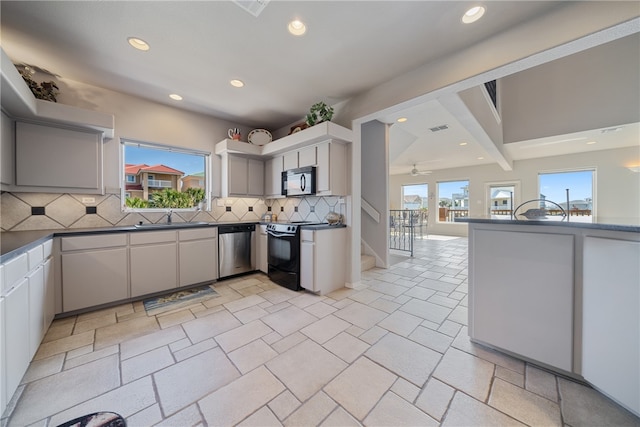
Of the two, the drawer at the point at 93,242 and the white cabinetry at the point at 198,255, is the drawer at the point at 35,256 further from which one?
the white cabinetry at the point at 198,255

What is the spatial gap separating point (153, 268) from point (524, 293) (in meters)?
3.61

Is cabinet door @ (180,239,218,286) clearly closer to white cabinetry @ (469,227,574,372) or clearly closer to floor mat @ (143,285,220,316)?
floor mat @ (143,285,220,316)

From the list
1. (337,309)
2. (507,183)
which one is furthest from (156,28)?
(507,183)

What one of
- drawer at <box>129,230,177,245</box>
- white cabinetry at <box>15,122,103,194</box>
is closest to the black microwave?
drawer at <box>129,230,177,245</box>

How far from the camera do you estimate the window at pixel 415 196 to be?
934 cm

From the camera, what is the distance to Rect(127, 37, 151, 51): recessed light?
199cm

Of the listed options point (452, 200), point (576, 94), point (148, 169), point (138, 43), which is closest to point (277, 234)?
point (148, 169)

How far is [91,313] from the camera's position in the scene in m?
2.34

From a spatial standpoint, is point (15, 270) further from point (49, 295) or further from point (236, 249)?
point (236, 249)

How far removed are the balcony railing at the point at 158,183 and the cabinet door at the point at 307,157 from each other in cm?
204

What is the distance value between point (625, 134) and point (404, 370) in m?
7.37

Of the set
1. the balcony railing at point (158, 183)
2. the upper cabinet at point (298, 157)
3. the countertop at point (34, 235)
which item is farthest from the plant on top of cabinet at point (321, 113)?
the balcony railing at point (158, 183)

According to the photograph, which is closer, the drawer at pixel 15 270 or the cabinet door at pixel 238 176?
the drawer at pixel 15 270

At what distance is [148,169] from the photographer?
3.25 metres
